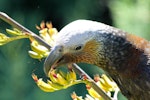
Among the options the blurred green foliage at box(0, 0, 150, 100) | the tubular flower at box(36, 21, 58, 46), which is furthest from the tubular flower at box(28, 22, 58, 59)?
the blurred green foliage at box(0, 0, 150, 100)

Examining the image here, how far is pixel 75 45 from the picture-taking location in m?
1.29

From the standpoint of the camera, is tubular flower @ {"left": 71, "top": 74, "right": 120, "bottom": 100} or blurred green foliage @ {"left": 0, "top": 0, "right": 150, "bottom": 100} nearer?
tubular flower @ {"left": 71, "top": 74, "right": 120, "bottom": 100}

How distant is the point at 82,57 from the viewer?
4.36 feet

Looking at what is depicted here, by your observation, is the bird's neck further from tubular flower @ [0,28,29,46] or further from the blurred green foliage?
the blurred green foliage

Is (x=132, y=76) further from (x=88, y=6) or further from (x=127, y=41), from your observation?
(x=88, y=6)

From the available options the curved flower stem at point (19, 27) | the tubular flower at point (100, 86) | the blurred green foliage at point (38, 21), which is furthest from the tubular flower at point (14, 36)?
the blurred green foliage at point (38, 21)

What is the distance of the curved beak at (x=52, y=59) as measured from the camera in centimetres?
126

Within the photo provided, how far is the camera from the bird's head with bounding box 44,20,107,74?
4.17 ft

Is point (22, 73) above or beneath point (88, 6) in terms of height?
beneath

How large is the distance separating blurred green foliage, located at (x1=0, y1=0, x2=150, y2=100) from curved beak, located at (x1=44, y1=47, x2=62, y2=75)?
1.11 m

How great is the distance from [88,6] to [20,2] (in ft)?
0.90

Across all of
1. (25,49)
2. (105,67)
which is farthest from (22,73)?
(105,67)

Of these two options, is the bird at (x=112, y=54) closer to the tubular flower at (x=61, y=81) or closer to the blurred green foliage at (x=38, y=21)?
the tubular flower at (x=61, y=81)

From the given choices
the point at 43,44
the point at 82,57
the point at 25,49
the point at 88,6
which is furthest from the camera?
the point at 88,6
